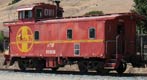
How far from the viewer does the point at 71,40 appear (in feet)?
100

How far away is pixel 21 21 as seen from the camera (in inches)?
1346

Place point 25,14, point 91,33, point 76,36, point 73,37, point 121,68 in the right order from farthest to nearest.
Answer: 1. point 25,14
2. point 73,37
3. point 76,36
4. point 121,68
5. point 91,33

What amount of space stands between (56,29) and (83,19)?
2.64 m

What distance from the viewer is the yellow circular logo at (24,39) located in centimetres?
3322

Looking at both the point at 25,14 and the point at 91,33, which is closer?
the point at 91,33

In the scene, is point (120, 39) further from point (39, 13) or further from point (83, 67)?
point (39, 13)

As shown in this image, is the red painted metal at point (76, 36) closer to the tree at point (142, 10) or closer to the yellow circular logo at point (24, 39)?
the yellow circular logo at point (24, 39)

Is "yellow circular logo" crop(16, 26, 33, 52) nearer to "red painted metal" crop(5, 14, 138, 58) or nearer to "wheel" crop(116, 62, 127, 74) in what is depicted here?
"red painted metal" crop(5, 14, 138, 58)

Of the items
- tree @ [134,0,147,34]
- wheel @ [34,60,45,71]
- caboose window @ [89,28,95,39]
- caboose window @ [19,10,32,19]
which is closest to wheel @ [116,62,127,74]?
caboose window @ [89,28,95,39]

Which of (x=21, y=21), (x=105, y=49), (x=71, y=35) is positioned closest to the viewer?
(x=105, y=49)

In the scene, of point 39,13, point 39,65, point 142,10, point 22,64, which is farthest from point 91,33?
point 142,10

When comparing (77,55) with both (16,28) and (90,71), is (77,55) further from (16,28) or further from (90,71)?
(16,28)

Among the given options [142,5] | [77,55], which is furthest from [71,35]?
[142,5]

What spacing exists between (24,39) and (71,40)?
4715mm
